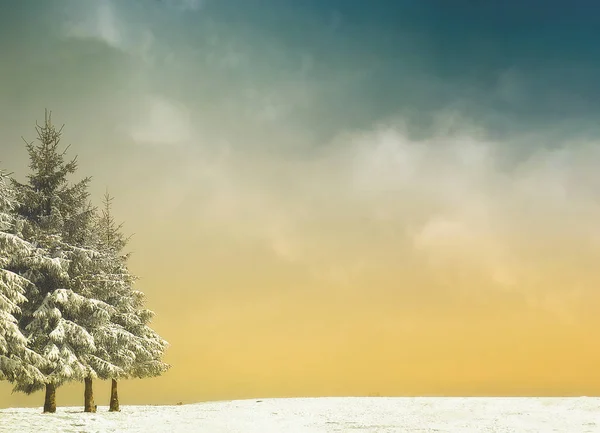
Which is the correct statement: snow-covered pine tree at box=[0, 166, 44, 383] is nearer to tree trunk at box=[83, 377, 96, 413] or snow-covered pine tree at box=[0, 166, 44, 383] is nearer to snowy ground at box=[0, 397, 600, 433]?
snowy ground at box=[0, 397, 600, 433]

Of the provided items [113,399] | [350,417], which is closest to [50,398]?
[113,399]

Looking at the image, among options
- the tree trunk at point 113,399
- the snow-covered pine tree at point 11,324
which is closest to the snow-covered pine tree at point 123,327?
the tree trunk at point 113,399

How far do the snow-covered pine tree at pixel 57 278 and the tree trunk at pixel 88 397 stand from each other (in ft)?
7.20

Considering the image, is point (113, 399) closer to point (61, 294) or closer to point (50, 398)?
point (50, 398)

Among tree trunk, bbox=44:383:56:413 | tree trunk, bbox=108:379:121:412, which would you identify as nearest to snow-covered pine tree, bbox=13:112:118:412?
tree trunk, bbox=44:383:56:413

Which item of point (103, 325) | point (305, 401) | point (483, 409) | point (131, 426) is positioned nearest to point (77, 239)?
point (103, 325)

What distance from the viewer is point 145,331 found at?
36438mm

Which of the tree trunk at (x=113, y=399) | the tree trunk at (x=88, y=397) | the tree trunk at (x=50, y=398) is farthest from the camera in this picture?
the tree trunk at (x=113, y=399)

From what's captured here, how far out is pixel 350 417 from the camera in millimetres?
32469

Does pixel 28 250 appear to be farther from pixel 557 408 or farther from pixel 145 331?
pixel 557 408

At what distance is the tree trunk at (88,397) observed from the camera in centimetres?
3234

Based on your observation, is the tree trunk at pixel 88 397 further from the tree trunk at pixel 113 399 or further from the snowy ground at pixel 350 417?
the tree trunk at pixel 113 399

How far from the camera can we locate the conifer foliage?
26.6 meters

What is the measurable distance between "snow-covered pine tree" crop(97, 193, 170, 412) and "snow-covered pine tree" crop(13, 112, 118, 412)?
53.5 inches
